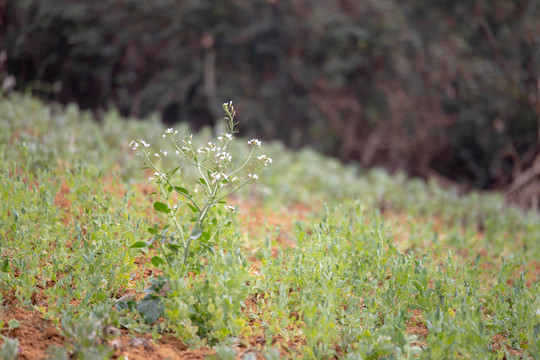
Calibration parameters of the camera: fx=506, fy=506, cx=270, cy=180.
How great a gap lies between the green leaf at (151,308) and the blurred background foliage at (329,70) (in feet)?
23.4

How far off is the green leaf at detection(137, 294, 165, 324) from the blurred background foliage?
7.12 m

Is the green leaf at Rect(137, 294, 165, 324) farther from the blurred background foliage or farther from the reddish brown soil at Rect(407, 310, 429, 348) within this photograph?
the blurred background foliage

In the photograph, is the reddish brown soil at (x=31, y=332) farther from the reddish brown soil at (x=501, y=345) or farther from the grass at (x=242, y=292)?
the reddish brown soil at (x=501, y=345)

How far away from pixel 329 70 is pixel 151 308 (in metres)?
7.54

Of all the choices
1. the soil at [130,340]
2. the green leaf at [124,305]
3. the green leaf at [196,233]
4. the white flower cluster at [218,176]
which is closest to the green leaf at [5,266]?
the soil at [130,340]

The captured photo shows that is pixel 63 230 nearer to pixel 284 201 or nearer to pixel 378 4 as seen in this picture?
pixel 284 201

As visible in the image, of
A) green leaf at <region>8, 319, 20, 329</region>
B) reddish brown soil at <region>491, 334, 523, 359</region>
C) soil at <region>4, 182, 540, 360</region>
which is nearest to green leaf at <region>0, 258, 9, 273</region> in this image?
soil at <region>4, 182, 540, 360</region>

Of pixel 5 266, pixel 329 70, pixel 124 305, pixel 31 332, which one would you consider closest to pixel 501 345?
pixel 124 305

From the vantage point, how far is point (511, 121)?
1012cm

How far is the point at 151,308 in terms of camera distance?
8.14 ft

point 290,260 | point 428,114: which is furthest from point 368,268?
point 428,114

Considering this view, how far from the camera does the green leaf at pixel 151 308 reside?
96.7 inches

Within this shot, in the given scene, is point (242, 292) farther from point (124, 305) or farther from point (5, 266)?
point (5, 266)

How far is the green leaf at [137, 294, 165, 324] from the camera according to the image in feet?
8.05
